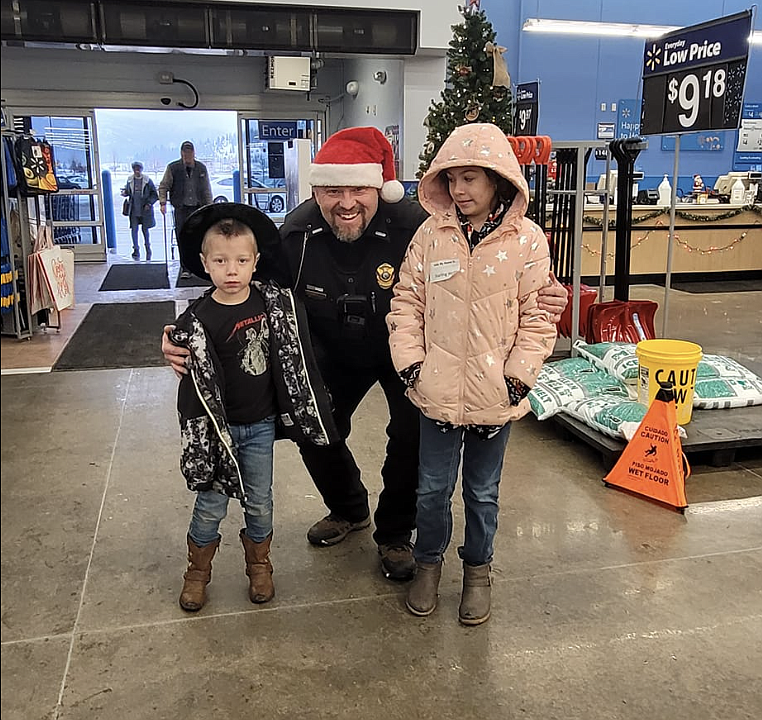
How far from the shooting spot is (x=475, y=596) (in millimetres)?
2375

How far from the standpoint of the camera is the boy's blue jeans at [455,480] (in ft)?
7.39

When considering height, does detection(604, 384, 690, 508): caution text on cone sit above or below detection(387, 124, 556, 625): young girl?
below

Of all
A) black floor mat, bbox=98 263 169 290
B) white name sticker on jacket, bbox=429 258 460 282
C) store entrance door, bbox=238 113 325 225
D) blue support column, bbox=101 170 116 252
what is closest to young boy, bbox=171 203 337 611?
white name sticker on jacket, bbox=429 258 460 282

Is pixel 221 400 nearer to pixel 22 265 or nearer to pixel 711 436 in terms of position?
pixel 711 436

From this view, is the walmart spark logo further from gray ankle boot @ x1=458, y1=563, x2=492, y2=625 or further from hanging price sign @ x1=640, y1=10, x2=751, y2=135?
gray ankle boot @ x1=458, y1=563, x2=492, y2=625

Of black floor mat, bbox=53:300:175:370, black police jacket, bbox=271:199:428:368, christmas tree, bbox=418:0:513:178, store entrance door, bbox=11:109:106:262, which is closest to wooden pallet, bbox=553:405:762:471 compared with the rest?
Result: black police jacket, bbox=271:199:428:368

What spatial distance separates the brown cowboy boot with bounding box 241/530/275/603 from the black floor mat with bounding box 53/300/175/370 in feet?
10.5

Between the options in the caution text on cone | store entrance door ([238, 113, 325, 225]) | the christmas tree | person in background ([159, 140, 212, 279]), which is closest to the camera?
the caution text on cone

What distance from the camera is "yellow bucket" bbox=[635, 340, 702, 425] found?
11.8ft

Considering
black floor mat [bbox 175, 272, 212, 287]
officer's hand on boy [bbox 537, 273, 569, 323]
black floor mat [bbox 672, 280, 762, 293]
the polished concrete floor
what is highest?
officer's hand on boy [bbox 537, 273, 569, 323]

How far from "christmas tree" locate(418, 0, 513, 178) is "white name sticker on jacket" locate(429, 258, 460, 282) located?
3748 millimetres

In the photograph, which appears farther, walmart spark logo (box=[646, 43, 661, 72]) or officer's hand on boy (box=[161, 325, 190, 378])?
walmart spark logo (box=[646, 43, 661, 72])

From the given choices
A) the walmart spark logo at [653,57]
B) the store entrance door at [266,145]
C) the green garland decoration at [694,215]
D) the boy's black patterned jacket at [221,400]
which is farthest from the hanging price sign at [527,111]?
the boy's black patterned jacket at [221,400]

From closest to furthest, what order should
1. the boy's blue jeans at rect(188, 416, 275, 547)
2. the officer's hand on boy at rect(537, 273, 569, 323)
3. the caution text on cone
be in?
the officer's hand on boy at rect(537, 273, 569, 323) → the boy's blue jeans at rect(188, 416, 275, 547) → the caution text on cone
